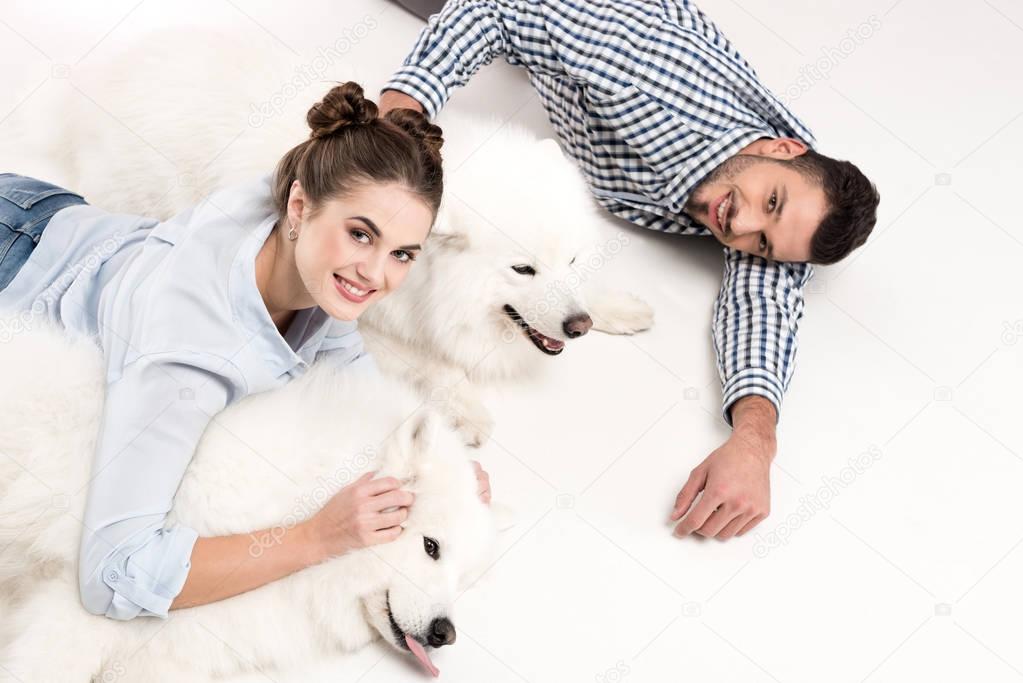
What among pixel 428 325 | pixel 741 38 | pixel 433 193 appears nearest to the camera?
pixel 433 193

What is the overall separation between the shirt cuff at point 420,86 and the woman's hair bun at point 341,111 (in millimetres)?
833

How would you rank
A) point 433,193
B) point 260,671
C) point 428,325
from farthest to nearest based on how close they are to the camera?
point 428,325 → point 433,193 → point 260,671

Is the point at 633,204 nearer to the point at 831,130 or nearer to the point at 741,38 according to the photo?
the point at 831,130

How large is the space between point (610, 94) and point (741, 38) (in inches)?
56.7

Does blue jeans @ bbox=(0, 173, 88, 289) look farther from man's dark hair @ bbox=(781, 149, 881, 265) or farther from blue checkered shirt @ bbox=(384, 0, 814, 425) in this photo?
man's dark hair @ bbox=(781, 149, 881, 265)

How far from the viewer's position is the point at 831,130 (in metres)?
3.71

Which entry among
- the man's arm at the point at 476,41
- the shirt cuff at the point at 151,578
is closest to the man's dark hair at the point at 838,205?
the man's arm at the point at 476,41

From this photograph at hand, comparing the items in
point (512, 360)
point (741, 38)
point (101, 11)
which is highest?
point (741, 38)

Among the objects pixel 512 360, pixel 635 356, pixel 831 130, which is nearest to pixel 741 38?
pixel 831 130

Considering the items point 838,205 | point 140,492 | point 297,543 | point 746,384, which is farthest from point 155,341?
point 838,205

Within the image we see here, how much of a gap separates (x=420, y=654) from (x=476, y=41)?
6.67ft

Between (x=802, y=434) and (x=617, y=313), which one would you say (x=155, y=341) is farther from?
(x=802, y=434)

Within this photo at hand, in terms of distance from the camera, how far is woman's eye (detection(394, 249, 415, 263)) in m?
1.97

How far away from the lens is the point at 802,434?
2.70 m
